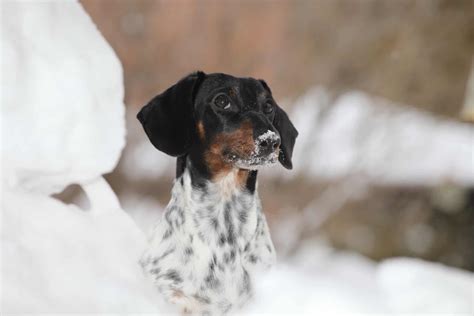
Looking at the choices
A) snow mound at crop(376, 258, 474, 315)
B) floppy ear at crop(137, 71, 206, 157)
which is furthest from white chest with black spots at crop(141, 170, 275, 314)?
snow mound at crop(376, 258, 474, 315)

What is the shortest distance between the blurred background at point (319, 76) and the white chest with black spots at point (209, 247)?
2.84ft

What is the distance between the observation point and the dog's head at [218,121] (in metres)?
0.76

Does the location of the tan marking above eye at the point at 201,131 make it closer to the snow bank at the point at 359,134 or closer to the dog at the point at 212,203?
the dog at the point at 212,203

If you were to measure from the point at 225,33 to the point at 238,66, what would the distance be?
0.19m

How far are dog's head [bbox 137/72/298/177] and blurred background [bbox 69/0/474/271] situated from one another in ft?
3.04

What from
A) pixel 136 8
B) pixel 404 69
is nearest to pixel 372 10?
pixel 404 69

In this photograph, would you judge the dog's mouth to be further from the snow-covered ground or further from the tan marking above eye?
the snow-covered ground

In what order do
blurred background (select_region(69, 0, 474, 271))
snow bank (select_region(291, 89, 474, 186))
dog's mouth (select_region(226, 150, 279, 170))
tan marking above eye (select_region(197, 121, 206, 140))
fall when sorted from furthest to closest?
snow bank (select_region(291, 89, 474, 186))
blurred background (select_region(69, 0, 474, 271))
tan marking above eye (select_region(197, 121, 206, 140))
dog's mouth (select_region(226, 150, 279, 170))

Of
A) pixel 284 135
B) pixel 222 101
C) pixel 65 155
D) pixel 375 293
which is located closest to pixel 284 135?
pixel 284 135

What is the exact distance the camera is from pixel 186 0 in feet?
7.01

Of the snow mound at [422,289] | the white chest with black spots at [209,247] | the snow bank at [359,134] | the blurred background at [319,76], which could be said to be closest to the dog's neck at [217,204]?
the white chest with black spots at [209,247]

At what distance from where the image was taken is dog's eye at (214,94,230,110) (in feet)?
2.74

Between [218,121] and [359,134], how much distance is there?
1.73 m

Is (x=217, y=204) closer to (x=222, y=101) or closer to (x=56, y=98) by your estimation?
(x=222, y=101)
